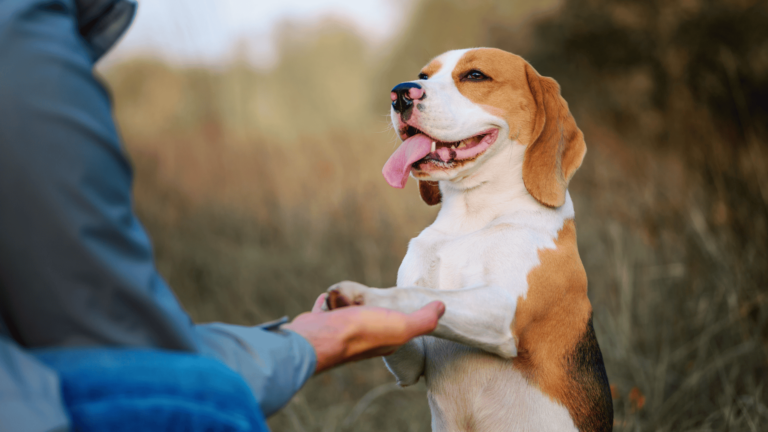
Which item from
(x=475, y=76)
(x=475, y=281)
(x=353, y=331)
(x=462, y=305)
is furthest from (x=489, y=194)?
(x=353, y=331)

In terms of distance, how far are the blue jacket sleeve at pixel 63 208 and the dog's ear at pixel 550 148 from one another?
1425 mm

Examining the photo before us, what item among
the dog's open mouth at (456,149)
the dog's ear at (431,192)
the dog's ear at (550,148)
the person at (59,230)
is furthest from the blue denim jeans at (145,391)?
the dog's ear at (431,192)

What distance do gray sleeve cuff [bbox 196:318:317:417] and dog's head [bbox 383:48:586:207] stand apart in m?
0.88

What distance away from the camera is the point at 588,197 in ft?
21.7

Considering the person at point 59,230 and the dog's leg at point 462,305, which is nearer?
the person at point 59,230

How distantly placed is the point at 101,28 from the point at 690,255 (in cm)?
406

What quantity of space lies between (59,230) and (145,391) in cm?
31

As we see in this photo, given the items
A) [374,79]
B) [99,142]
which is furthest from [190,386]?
[374,79]

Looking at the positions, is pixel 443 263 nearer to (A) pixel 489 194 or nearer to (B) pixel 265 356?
(A) pixel 489 194

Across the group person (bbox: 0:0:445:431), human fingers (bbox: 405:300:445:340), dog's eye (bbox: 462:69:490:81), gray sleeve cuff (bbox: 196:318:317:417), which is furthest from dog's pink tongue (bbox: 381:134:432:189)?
person (bbox: 0:0:445:431)

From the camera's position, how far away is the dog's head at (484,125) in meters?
2.13

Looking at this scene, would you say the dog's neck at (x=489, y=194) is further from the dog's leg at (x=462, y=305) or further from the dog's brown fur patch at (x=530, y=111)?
the dog's leg at (x=462, y=305)

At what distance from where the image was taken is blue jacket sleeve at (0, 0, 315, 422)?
37.5 inches

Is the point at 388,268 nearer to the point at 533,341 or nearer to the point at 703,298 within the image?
the point at 703,298
